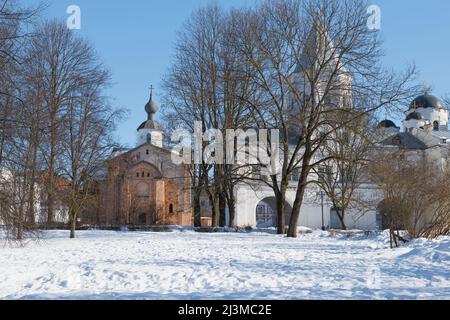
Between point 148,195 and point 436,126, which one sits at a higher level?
point 436,126

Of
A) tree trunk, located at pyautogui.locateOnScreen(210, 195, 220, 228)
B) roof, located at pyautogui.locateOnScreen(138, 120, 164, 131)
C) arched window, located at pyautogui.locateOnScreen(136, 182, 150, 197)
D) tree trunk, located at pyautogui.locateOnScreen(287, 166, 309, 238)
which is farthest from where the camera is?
roof, located at pyautogui.locateOnScreen(138, 120, 164, 131)

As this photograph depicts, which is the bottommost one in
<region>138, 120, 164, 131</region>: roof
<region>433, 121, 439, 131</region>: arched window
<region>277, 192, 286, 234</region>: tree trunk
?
<region>277, 192, 286, 234</region>: tree trunk

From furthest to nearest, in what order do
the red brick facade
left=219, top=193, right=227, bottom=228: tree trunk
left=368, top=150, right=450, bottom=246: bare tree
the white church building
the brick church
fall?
1. the red brick facade
2. the brick church
3. the white church building
4. left=219, top=193, right=227, bottom=228: tree trunk
5. left=368, top=150, right=450, bottom=246: bare tree

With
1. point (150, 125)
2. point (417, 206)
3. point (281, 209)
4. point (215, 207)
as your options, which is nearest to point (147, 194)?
point (150, 125)

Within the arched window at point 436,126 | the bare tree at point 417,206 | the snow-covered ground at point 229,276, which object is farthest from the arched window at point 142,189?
the snow-covered ground at point 229,276

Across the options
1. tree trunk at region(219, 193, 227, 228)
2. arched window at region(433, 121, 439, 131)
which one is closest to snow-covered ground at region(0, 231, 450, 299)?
tree trunk at region(219, 193, 227, 228)

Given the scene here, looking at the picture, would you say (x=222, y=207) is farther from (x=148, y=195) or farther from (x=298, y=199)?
(x=148, y=195)

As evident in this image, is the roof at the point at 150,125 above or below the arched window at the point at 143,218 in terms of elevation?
above

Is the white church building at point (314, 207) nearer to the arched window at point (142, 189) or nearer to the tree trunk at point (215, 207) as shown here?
the tree trunk at point (215, 207)

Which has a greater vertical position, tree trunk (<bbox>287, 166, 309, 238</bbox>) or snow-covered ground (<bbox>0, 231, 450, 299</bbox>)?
tree trunk (<bbox>287, 166, 309, 238</bbox>)

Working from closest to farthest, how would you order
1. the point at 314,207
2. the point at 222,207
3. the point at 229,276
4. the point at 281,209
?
the point at 229,276 → the point at 281,209 → the point at 222,207 → the point at 314,207

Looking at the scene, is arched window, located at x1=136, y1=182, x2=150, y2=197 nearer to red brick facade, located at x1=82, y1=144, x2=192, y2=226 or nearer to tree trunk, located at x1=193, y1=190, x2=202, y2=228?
red brick facade, located at x1=82, y1=144, x2=192, y2=226
